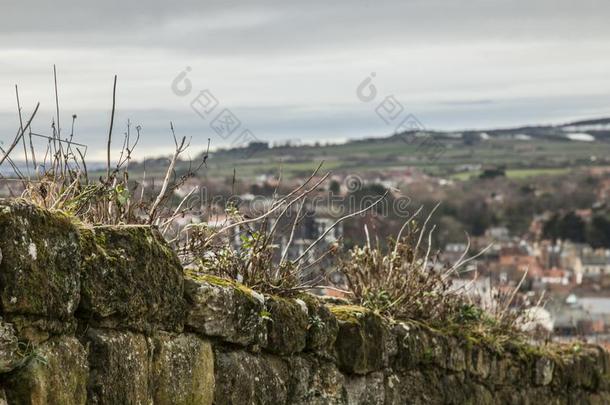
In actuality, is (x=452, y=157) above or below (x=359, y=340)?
below

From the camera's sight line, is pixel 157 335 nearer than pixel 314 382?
Yes

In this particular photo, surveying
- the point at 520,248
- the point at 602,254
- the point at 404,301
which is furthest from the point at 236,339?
the point at 602,254

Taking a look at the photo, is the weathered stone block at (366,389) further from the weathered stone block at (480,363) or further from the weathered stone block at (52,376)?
the weathered stone block at (52,376)

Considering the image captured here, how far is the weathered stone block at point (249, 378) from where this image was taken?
5.66 meters

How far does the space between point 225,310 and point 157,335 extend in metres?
0.63

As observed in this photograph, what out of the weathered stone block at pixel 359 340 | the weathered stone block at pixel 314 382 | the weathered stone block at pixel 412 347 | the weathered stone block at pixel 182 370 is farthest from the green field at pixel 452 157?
the weathered stone block at pixel 182 370

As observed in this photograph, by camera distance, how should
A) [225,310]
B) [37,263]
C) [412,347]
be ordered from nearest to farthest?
[37,263] → [225,310] → [412,347]

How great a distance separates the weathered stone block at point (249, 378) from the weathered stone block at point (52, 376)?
48.9 inches

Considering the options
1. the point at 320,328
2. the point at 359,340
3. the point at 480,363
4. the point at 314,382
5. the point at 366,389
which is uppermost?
the point at 320,328

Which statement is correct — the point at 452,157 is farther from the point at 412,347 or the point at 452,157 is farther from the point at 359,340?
the point at 359,340

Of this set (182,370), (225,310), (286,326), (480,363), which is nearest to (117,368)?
(182,370)

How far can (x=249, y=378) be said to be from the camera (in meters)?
5.89

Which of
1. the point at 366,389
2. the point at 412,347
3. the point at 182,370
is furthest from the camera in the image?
the point at 412,347

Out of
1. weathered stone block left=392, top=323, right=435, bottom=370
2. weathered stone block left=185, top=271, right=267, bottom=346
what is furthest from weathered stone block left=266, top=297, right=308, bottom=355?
Result: weathered stone block left=392, top=323, right=435, bottom=370
